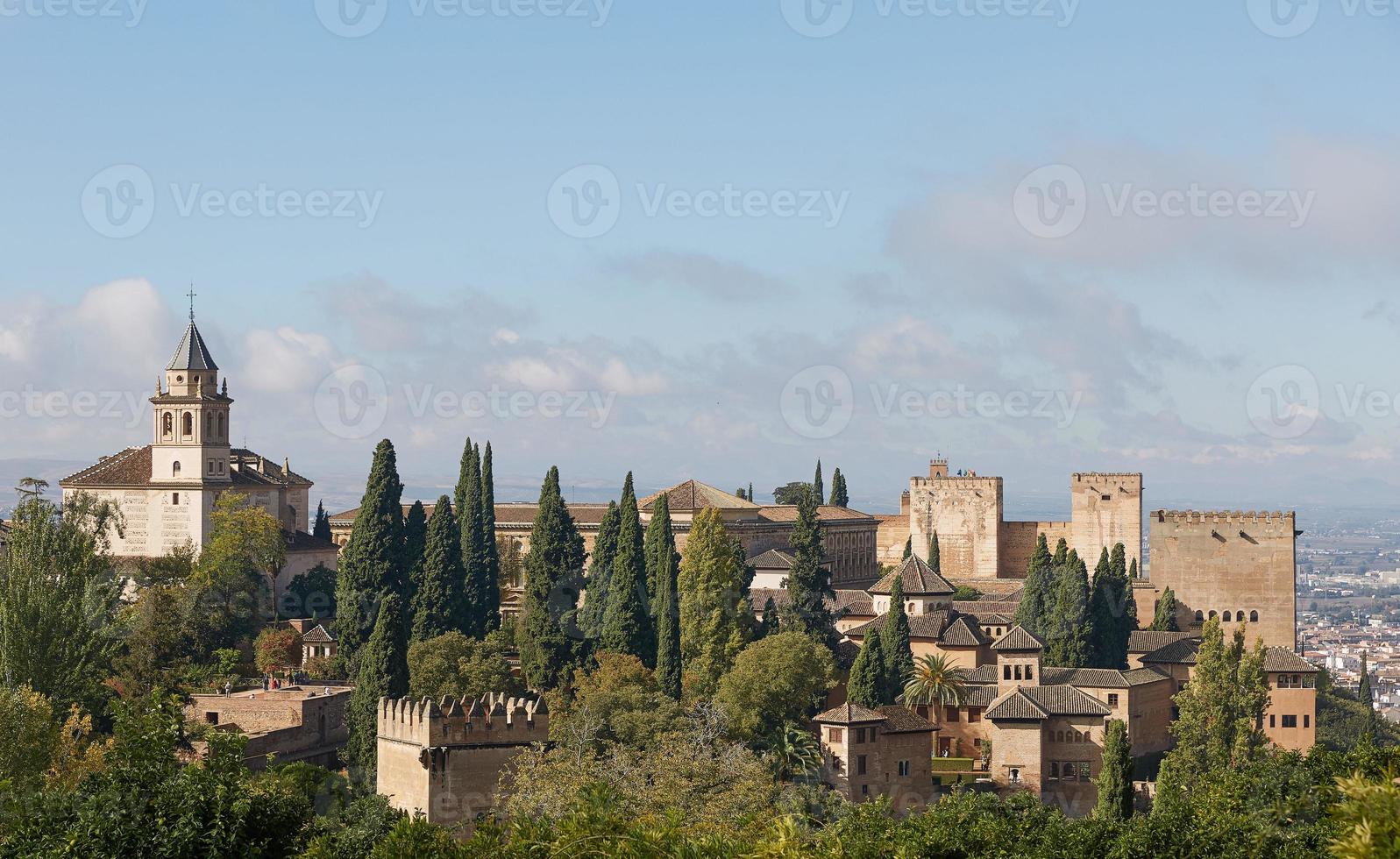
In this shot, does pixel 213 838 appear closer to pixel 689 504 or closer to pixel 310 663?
pixel 310 663

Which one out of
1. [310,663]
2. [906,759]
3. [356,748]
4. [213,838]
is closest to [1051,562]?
[906,759]

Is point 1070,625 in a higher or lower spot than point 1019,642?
higher

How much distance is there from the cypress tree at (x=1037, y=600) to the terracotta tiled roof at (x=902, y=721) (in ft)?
34.8

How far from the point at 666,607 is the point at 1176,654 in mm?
18102

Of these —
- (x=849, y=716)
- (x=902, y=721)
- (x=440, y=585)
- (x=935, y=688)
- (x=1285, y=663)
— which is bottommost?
(x=902, y=721)

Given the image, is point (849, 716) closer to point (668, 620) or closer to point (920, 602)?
point (668, 620)

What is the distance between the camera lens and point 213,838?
22141 millimetres

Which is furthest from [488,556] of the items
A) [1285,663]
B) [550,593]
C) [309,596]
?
[1285,663]

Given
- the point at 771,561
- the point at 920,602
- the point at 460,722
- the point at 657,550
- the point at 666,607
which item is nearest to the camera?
the point at 460,722

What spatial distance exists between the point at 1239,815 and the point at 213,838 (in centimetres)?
1608

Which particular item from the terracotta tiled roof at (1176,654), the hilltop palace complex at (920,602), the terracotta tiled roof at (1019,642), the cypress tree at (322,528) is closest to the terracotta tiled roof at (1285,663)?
the hilltop palace complex at (920,602)

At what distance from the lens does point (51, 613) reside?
47.6 metres

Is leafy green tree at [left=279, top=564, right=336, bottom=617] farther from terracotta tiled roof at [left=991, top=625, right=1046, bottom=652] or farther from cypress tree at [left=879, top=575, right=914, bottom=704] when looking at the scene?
terracotta tiled roof at [left=991, top=625, right=1046, bottom=652]

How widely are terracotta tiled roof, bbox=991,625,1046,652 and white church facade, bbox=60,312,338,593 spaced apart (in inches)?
941
